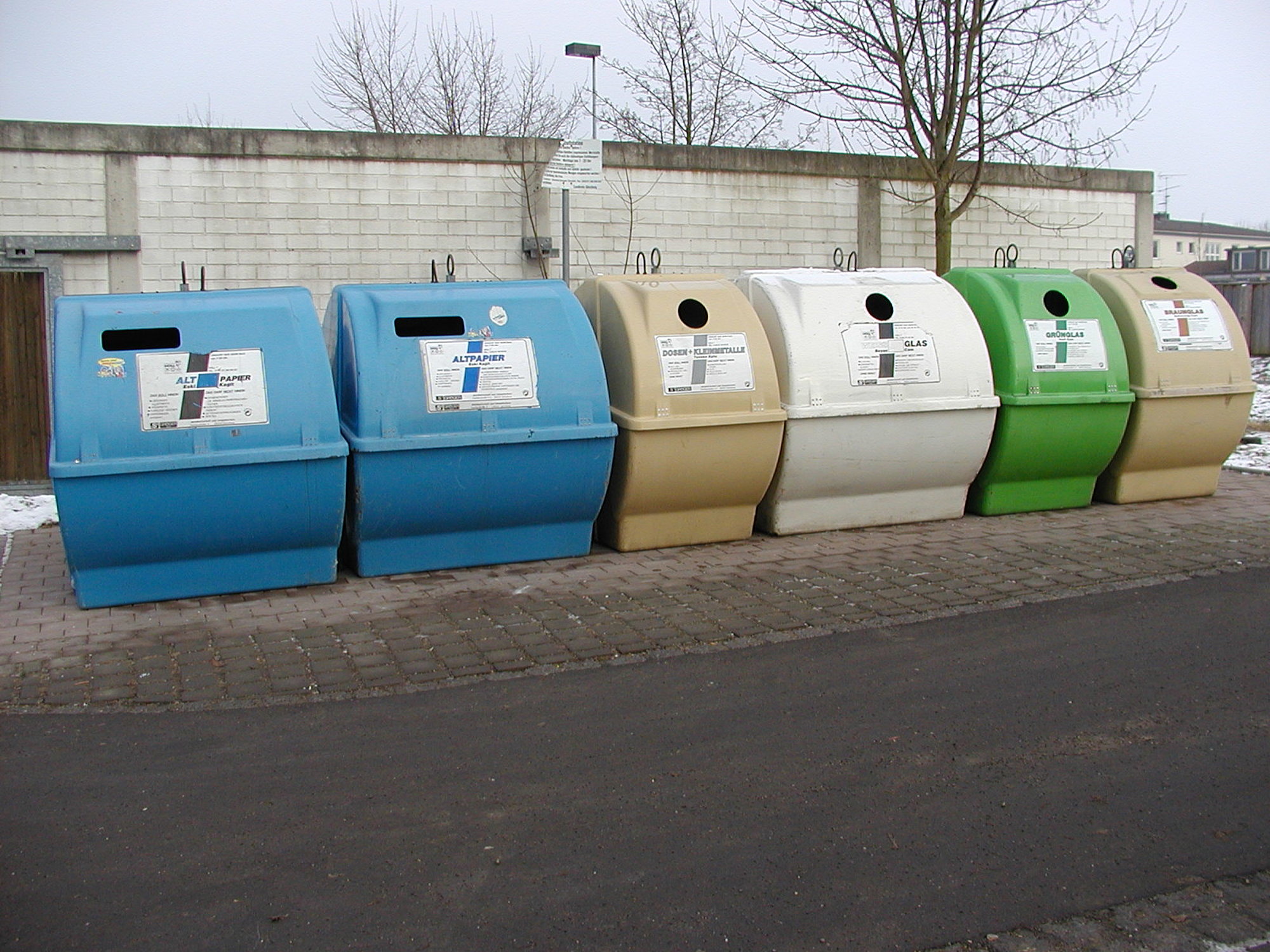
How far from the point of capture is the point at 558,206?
1069 cm

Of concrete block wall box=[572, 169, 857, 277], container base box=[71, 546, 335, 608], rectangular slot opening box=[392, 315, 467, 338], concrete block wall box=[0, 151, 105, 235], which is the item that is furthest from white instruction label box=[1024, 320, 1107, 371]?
concrete block wall box=[0, 151, 105, 235]

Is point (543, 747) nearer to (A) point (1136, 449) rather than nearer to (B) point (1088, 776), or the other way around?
(B) point (1088, 776)

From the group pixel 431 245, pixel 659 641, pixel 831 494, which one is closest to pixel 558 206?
pixel 431 245

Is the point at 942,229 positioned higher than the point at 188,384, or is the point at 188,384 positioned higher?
the point at 942,229

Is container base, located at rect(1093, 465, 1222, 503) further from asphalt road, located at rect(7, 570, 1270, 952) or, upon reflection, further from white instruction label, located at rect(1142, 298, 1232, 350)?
asphalt road, located at rect(7, 570, 1270, 952)

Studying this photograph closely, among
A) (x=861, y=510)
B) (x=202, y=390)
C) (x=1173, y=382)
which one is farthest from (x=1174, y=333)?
(x=202, y=390)

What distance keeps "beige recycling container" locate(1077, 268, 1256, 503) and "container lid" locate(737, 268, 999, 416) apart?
1255mm

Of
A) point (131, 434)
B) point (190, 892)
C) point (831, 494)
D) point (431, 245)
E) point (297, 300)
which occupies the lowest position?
point (190, 892)

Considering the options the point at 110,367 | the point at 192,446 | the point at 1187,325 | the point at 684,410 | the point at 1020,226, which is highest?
the point at 1020,226

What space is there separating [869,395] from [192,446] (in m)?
3.65

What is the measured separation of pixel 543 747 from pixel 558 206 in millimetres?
7602

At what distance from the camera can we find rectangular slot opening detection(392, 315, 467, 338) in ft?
19.9

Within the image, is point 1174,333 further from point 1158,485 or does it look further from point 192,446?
point 192,446

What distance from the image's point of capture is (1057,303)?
755cm
